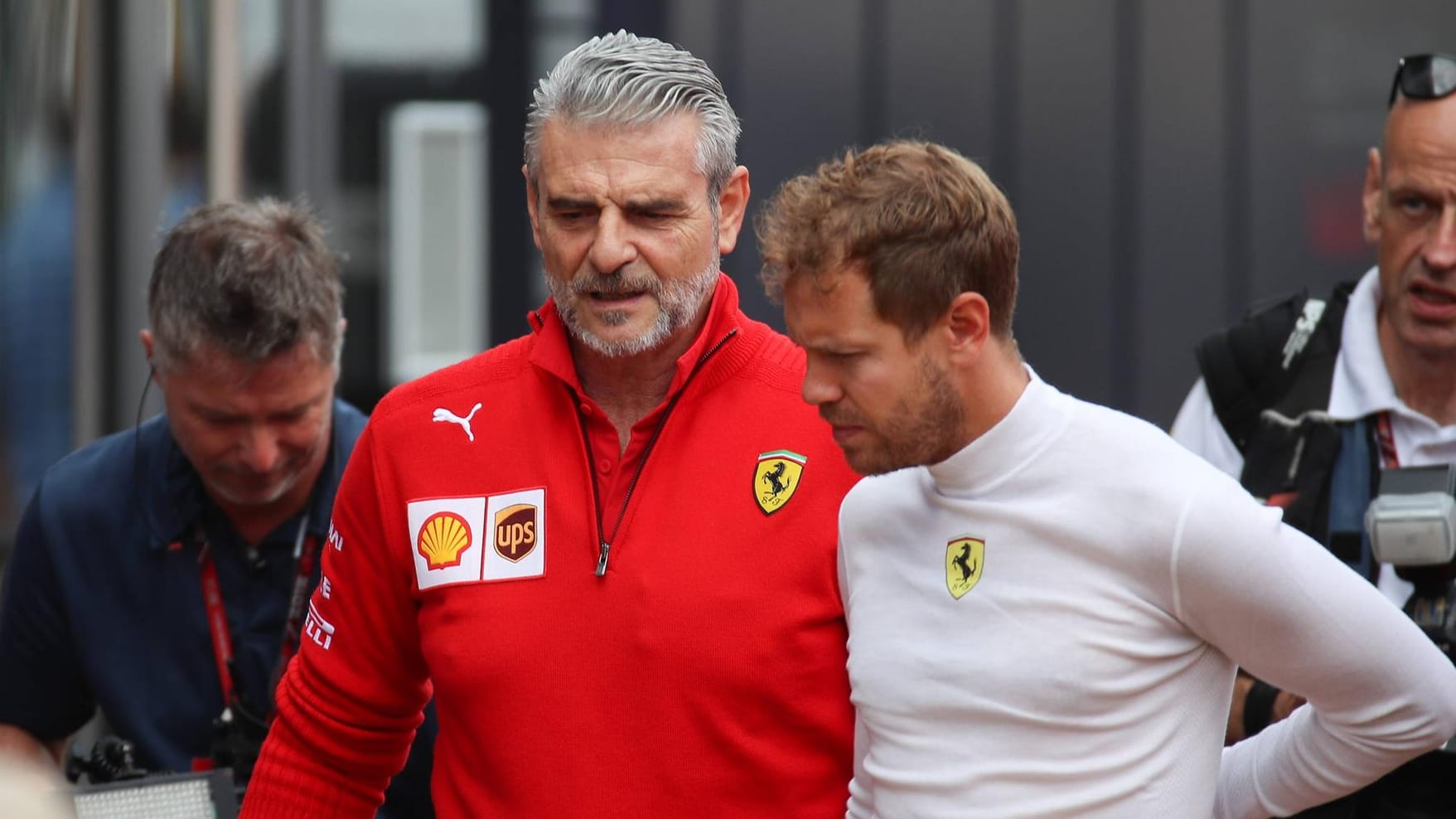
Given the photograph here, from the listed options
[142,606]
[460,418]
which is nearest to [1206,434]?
[460,418]

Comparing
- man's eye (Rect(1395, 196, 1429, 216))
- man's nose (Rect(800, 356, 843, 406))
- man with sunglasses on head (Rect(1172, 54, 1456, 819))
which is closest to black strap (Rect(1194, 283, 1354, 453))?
man with sunglasses on head (Rect(1172, 54, 1456, 819))

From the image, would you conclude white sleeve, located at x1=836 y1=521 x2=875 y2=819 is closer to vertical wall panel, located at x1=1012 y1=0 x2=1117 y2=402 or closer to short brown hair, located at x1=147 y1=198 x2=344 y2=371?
short brown hair, located at x1=147 y1=198 x2=344 y2=371

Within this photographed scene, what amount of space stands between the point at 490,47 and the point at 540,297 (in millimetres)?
546

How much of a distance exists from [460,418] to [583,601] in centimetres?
29

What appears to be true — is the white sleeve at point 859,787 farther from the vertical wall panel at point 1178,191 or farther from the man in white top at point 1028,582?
the vertical wall panel at point 1178,191

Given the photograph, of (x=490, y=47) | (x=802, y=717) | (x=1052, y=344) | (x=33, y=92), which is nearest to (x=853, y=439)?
(x=802, y=717)

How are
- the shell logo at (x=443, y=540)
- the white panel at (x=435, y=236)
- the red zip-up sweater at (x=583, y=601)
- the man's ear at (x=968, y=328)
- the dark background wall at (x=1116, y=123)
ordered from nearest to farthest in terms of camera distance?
the man's ear at (x=968, y=328), the red zip-up sweater at (x=583, y=601), the shell logo at (x=443, y=540), the dark background wall at (x=1116, y=123), the white panel at (x=435, y=236)

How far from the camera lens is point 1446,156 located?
2.46 meters

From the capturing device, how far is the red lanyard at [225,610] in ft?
8.58

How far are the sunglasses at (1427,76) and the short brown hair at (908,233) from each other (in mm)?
1026

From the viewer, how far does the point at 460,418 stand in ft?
6.97

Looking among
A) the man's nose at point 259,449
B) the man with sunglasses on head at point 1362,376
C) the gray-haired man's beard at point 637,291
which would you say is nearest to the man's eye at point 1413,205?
the man with sunglasses on head at point 1362,376

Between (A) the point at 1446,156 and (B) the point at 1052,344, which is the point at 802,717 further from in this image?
(B) the point at 1052,344

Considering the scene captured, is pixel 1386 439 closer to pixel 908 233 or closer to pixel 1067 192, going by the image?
pixel 908 233
